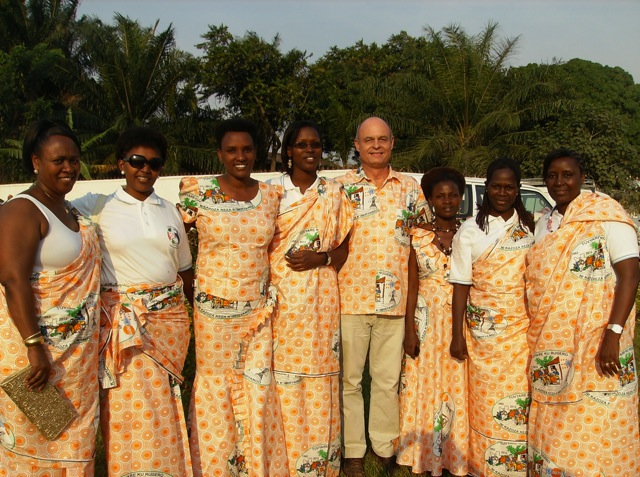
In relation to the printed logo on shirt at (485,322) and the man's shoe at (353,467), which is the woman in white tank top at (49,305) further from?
the printed logo on shirt at (485,322)

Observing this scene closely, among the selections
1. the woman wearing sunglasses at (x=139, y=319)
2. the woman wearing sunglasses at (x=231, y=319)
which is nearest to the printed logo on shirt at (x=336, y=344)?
the woman wearing sunglasses at (x=231, y=319)

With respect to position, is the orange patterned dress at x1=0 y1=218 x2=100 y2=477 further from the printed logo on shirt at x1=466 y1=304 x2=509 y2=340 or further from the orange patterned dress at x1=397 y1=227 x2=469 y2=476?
the printed logo on shirt at x1=466 y1=304 x2=509 y2=340

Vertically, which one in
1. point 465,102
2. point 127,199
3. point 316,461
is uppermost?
point 465,102

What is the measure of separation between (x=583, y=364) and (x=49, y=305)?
Answer: 281 cm

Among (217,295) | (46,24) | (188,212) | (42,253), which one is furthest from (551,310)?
(46,24)

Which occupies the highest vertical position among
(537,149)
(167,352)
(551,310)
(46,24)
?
(46,24)

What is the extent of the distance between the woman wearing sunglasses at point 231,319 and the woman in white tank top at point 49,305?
2.07ft

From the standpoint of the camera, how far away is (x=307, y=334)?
11.7ft

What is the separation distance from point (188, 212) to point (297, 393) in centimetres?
129

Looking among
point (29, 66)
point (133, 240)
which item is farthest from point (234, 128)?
point (29, 66)

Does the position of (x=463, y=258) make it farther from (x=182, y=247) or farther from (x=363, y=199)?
(x=182, y=247)

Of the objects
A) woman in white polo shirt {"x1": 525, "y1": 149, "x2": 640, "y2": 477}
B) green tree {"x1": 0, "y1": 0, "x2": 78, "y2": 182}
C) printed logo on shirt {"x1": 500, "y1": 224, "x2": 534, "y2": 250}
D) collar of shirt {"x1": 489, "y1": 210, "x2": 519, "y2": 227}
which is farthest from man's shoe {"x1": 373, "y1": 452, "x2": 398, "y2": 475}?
green tree {"x1": 0, "y1": 0, "x2": 78, "y2": 182}

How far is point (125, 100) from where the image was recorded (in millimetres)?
19594

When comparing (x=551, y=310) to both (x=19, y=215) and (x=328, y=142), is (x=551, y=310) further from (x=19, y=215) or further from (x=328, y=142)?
(x=328, y=142)
